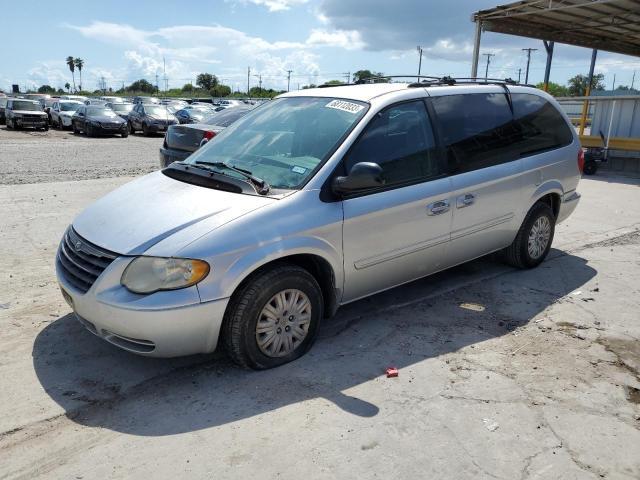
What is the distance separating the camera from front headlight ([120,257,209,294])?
318 cm

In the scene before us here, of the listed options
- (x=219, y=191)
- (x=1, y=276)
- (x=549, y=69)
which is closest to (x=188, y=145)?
(x=1, y=276)

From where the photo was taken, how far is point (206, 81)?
109438mm

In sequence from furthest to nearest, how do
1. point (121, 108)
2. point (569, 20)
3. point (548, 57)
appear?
point (121, 108) → point (548, 57) → point (569, 20)

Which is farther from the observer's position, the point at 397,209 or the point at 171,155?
the point at 171,155

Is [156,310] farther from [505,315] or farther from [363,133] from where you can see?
[505,315]

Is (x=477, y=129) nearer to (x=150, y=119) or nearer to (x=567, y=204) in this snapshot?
(x=567, y=204)

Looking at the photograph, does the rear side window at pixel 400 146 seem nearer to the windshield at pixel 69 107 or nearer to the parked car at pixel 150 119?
the parked car at pixel 150 119

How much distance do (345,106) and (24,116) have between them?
26650 mm

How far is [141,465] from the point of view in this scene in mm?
2689

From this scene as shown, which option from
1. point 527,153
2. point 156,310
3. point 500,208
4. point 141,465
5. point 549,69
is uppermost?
point 549,69

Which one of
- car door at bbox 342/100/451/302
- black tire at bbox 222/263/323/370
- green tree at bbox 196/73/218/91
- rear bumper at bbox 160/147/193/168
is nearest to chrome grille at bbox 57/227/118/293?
black tire at bbox 222/263/323/370

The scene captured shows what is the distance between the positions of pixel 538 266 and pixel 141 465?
4.67 m

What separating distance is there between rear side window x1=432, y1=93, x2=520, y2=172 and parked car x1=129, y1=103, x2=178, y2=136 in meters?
22.1

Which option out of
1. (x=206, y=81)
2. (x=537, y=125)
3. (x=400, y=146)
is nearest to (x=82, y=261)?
(x=400, y=146)
